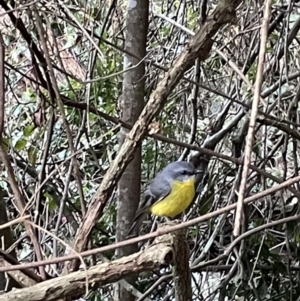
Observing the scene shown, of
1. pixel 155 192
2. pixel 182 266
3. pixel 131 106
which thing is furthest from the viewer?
pixel 155 192

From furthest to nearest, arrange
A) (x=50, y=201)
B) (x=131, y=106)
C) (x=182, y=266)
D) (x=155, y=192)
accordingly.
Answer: (x=155, y=192), (x=50, y=201), (x=131, y=106), (x=182, y=266)

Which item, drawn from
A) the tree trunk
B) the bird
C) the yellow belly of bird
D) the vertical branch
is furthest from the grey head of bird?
the vertical branch

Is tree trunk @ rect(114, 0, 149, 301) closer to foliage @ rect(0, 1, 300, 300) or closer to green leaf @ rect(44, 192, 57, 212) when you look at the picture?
foliage @ rect(0, 1, 300, 300)

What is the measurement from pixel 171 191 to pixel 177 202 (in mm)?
55

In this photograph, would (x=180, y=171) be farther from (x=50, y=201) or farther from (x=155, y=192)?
(x=50, y=201)

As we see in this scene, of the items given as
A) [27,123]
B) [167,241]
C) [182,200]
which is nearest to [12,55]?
[27,123]

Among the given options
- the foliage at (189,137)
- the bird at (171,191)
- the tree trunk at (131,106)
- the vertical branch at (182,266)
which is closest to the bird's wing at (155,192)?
the bird at (171,191)

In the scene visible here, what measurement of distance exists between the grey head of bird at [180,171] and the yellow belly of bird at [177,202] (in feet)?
0.48

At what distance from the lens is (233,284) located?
2266 mm

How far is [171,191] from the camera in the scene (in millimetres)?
2662

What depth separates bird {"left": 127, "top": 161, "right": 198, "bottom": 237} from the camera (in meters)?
2.42

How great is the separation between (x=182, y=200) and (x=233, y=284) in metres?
0.47

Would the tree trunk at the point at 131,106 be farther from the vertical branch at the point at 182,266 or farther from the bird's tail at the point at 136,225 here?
the vertical branch at the point at 182,266

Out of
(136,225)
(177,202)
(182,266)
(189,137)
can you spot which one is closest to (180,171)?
(189,137)
